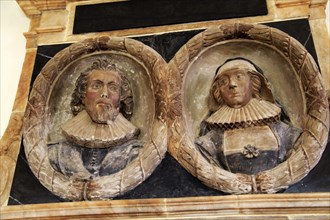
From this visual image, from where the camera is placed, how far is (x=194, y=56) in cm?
334

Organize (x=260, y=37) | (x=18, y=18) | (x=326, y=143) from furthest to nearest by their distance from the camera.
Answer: (x=18, y=18)
(x=260, y=37)
(x=326, y=143)

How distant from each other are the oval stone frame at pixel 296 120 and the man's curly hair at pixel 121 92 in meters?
0.36

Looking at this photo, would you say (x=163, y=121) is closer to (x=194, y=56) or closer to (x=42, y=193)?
(x=194, y=56)

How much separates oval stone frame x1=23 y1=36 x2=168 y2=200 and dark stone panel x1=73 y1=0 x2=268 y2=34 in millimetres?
256

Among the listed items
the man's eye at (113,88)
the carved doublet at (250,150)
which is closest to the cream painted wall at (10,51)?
the man's eye at (113,88)

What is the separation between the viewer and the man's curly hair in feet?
10.9

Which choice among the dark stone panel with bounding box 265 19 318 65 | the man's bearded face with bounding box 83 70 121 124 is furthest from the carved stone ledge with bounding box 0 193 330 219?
the dark stone panel with bounding box 265 19 318 65

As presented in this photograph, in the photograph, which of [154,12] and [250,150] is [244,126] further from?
[154,12]

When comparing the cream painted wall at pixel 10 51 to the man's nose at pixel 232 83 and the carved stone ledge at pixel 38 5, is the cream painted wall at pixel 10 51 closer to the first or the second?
the carved stone ledge at pixel 38 5

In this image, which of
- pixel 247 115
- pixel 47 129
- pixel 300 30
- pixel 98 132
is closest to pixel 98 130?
pixel 98 132

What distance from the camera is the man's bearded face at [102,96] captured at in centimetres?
316

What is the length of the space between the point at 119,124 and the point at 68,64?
656 millimetres

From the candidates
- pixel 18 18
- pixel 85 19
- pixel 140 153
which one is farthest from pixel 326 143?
pixel 18 18

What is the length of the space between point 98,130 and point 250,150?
1.02 metres
